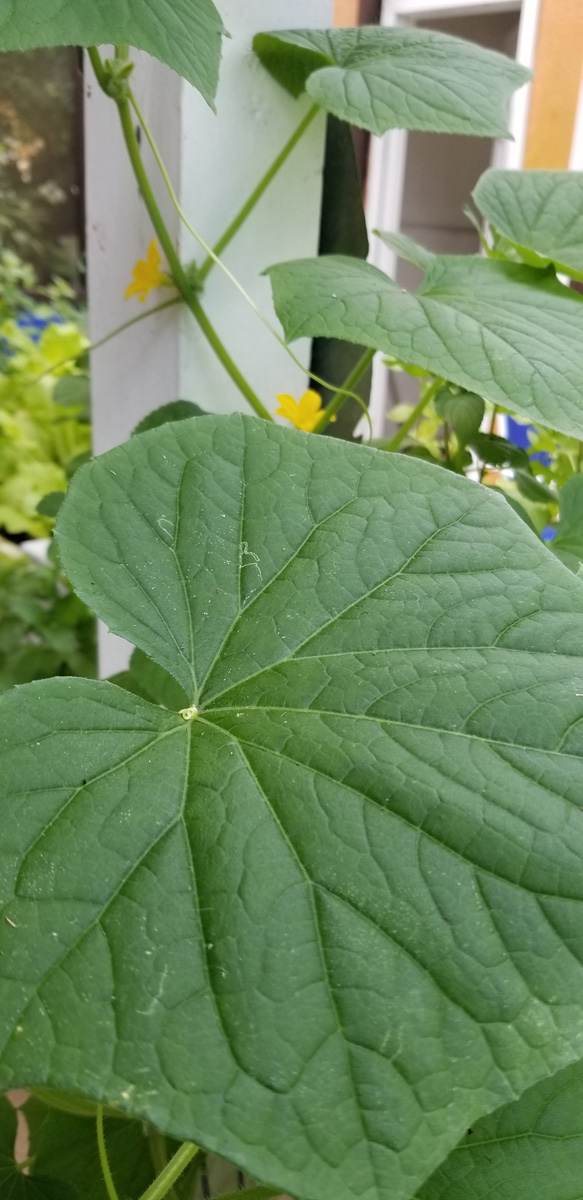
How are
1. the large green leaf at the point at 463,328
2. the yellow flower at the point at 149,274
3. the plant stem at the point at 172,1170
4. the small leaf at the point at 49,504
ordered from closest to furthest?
the plant stem at the point at 172,1170
the large green leaf at the point at 463,328
the yellow flower at the point at 149,274
the small leaf at the point at 49,504

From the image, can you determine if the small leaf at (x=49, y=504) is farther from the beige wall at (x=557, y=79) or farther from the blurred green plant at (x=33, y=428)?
the beige wall at (x=557, y=79)

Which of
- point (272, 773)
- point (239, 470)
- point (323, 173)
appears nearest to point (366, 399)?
point (323, 173)

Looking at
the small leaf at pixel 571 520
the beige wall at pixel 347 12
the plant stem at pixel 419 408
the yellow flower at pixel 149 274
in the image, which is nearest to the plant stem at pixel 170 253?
the yellow flower at pixel 149 274

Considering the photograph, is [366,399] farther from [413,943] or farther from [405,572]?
[413,943]

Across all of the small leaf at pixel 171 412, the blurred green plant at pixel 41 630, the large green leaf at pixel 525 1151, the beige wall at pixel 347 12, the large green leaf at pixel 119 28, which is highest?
the beige wall at pixel 347 12

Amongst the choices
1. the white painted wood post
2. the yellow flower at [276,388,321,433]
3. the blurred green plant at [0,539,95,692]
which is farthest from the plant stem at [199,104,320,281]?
the blurred green plant at [0,539,95,692]
